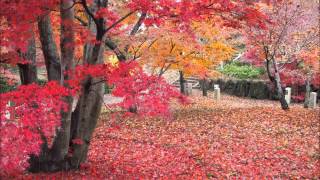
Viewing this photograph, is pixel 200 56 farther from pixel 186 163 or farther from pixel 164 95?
pixel 186 163

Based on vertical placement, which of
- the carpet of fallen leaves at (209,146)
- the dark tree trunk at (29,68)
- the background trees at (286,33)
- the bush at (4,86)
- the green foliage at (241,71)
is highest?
the background trees at (286,33)

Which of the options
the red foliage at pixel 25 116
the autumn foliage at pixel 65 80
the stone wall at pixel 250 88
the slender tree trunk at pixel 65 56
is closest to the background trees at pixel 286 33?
the autumn foliage at pixel 65 80

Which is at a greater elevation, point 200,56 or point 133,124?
point 200,56

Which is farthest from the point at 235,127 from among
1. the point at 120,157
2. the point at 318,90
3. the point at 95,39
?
the point at 318,90

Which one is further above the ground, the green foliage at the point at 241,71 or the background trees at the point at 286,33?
the background trees at the point at 286,33

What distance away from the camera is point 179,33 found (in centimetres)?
1712

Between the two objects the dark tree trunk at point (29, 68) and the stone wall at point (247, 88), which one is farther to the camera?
the stone wall at point (247, 88)

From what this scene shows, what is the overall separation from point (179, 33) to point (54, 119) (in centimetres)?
979

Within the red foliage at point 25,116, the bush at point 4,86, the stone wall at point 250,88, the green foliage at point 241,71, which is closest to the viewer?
the red foliage at point 25,116

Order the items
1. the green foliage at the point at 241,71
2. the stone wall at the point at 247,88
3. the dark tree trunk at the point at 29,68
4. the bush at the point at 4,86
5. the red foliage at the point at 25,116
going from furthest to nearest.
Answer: the green foliage at the point at 241,71 → the stone wall at the point at 247,88 → the bush at the point at 4,86 → the dark tree trunk at the point at 29,68 → the red foliage at the point at 25,116

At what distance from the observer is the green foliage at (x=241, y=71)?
34478 millimetres

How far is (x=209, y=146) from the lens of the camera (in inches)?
540

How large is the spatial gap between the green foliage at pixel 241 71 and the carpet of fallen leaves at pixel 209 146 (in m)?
15.8

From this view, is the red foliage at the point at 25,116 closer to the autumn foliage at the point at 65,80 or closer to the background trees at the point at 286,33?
the autumn foliage at the point at 65,80
